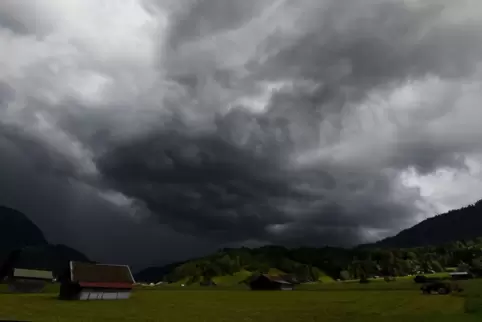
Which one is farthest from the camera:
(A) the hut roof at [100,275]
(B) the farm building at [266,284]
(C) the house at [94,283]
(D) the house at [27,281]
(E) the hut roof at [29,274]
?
(B) the farm building at [266,284]

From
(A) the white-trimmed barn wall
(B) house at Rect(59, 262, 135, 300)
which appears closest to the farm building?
(B) house at Rect(59, 262, 135, 300)

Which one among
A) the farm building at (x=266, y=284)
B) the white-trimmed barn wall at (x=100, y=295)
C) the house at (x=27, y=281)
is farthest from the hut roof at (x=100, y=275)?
the farm building at (x=266, y=284)

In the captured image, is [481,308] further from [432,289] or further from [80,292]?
[80,292]

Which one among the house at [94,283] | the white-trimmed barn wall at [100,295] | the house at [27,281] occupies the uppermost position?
the house at [27,281]

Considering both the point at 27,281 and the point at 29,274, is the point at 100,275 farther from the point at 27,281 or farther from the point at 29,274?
the point at 29,274

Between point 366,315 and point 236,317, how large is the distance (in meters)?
14.3

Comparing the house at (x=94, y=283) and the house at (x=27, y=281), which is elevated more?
the house at (x=27, y=281)

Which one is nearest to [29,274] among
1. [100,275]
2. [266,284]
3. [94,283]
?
[100,275]

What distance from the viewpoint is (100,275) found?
10275 centimetres

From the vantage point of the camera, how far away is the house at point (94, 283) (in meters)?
96.1

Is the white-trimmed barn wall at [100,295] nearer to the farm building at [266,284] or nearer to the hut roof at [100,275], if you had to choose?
the hut roof at [100,275]

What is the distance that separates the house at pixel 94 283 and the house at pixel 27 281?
38.3 metres

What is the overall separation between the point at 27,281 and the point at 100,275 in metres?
48.7

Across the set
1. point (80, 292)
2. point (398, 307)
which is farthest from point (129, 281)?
point (398, 307)
